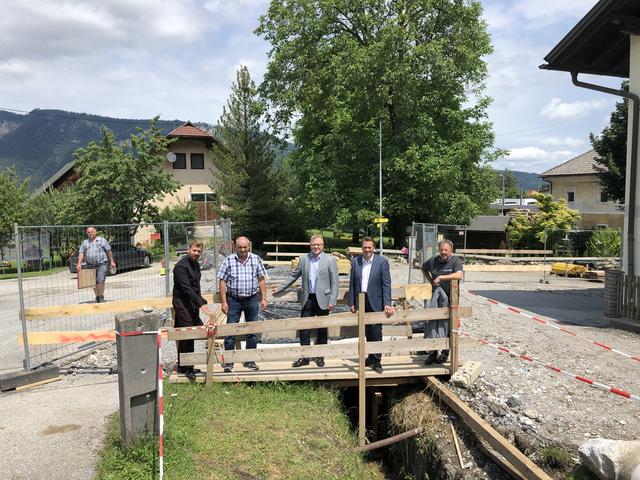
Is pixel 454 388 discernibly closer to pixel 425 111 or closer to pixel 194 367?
pixel 194 367

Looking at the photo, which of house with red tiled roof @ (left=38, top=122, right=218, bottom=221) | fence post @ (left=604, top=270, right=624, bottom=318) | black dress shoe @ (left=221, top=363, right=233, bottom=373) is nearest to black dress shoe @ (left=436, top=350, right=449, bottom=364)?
black dress shoe @ (left=221, top=363, right=233, bottom=373)

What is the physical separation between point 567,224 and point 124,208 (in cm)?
2430

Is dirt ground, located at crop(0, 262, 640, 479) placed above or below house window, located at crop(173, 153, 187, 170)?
below

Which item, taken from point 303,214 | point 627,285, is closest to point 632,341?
point 627,285

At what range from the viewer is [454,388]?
6547 millimetres

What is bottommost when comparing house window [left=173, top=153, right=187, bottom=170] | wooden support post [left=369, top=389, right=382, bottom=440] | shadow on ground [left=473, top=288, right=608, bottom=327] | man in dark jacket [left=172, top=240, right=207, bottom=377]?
wooden support post [left=369, top=389, right=382, bottom=440]

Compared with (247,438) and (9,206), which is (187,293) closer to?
(247,438)

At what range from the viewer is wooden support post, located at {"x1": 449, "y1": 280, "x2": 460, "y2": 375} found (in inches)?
258

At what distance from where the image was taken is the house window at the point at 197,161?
4094cm

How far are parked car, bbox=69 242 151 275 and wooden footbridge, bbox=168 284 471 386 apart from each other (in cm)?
483

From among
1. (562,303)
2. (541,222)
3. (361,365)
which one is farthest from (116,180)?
(541,222)

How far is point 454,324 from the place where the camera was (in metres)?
6.58

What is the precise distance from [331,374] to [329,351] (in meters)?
0.34

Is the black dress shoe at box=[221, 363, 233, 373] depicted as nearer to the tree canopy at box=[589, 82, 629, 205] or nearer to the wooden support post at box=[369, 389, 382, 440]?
the wooden support post at box=[369, 389, 382, 440]
